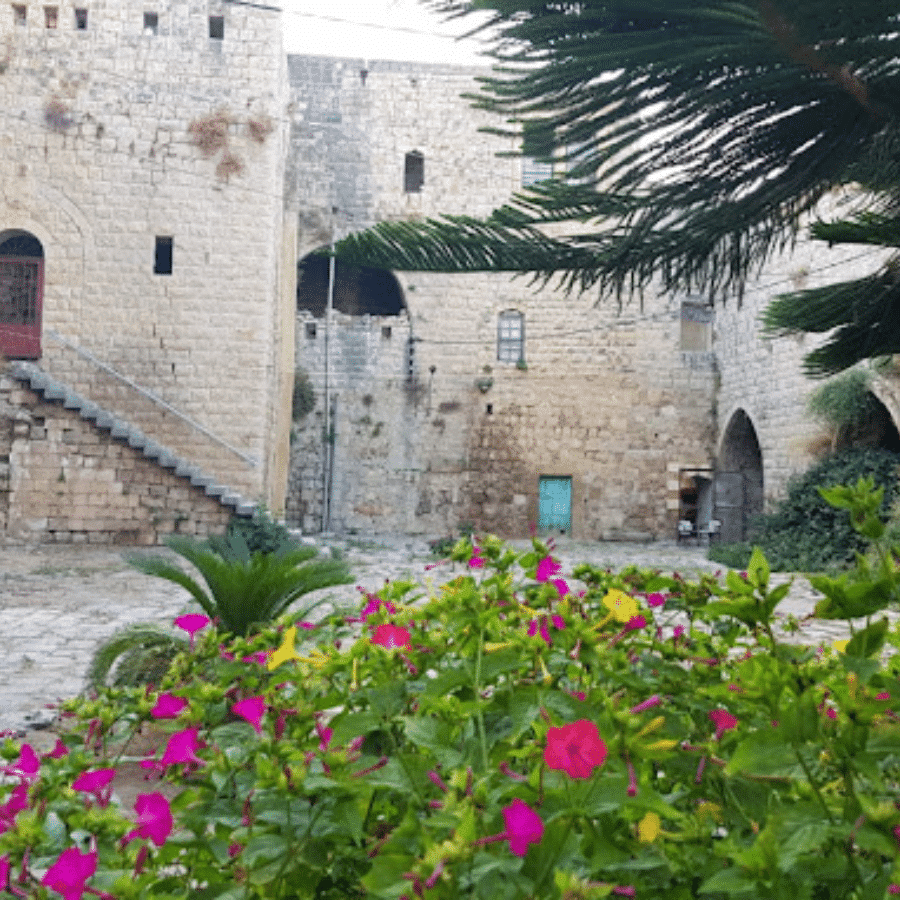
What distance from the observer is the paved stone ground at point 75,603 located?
4.24 meters

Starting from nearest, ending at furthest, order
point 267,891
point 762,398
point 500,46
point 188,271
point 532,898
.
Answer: point 532,898 → point 267,891 → point 500,46 → point 188,271 → point 762,398

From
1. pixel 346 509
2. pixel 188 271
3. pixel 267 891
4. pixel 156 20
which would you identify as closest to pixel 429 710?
pixel 267 891

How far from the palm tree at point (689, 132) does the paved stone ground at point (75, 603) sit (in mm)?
1153

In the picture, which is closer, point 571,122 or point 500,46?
point 500,46

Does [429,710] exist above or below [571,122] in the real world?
below

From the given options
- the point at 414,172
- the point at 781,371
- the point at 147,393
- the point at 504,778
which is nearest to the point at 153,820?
the point at 504,778

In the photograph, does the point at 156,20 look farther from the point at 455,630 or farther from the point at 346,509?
the point at 455,630

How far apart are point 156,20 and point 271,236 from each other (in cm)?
330

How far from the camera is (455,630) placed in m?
1.19

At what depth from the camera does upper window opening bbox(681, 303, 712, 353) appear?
16219mm

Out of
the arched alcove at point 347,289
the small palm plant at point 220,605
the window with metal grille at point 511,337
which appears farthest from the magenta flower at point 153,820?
the arched alcove at point 347,289

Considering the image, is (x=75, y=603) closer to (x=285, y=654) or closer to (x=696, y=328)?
(x=285, y=654)

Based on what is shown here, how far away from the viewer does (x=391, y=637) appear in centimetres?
119

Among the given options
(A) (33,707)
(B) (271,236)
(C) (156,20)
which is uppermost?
(C) (156,20)
